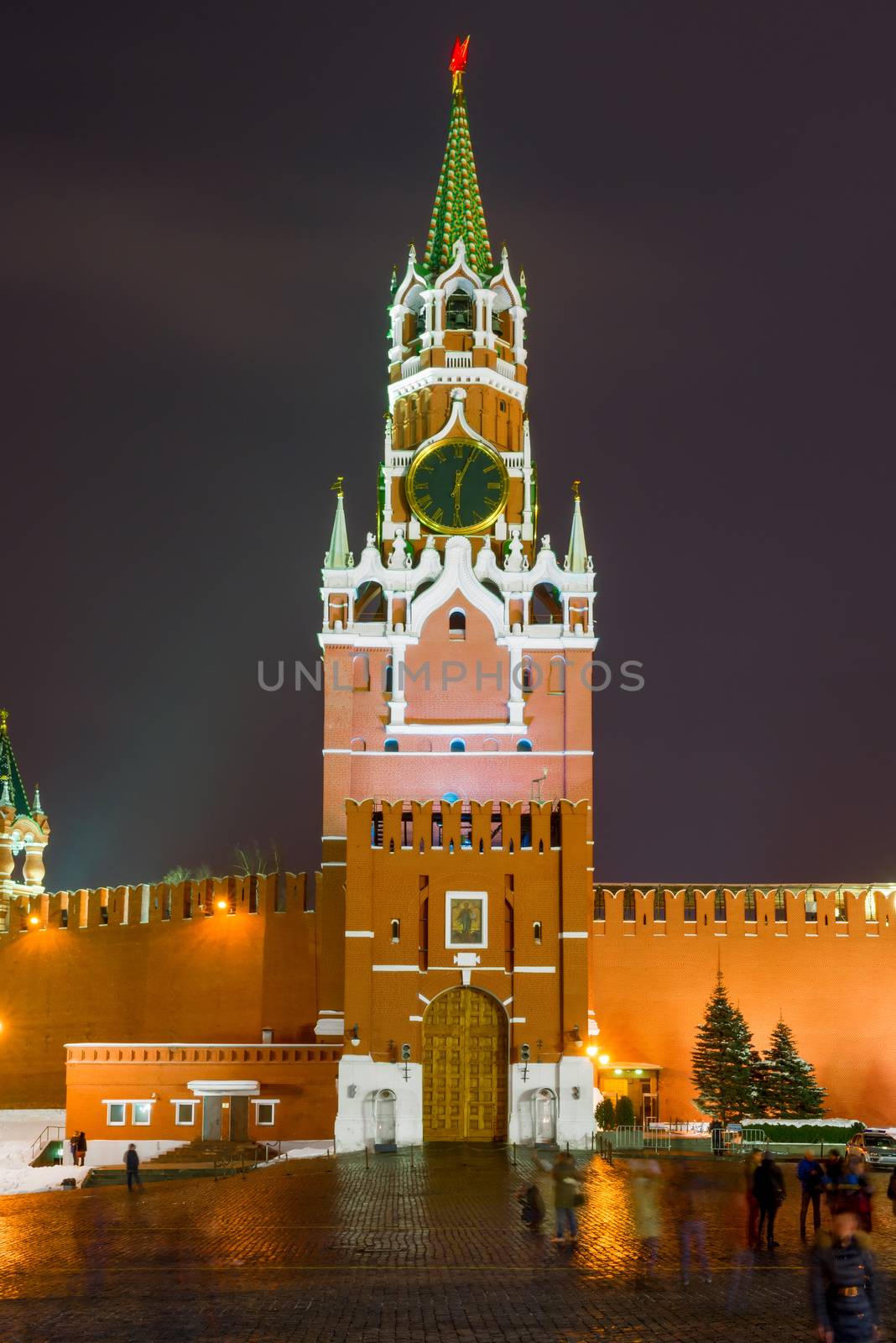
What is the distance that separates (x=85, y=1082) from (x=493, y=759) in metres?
13.9

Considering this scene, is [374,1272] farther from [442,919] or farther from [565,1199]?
[442,919]

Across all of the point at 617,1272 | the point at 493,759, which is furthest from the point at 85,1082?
the point at 617,1272

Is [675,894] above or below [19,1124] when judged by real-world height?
above

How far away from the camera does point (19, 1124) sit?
128ft

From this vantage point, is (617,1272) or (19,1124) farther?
(19,1124)

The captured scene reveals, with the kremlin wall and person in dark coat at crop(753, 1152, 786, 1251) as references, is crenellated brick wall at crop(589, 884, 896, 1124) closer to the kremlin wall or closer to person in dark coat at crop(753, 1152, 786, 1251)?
the kremlin wall

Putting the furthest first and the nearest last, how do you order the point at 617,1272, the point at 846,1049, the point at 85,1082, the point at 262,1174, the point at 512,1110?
1. the point at 846,1049
2. the point at 85,1082
3. the point at 512,1110
4. the point at 262,1174
5. the point at 617,1272

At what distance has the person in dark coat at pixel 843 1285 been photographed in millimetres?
9953

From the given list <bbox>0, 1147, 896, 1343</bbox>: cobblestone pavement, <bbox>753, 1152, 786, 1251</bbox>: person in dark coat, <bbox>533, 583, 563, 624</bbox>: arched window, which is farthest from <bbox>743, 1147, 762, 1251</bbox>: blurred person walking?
<bbox>533, 583, 563, 624</bbox>: arched window

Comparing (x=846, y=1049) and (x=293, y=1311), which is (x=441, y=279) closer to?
(x=846, y=1049)

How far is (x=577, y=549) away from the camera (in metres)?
45.1

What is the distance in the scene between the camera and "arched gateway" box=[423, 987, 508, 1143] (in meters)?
33.1

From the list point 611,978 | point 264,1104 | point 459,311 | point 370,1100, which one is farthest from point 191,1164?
point 459,311

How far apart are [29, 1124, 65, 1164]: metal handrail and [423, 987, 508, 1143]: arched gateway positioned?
9956 mm
